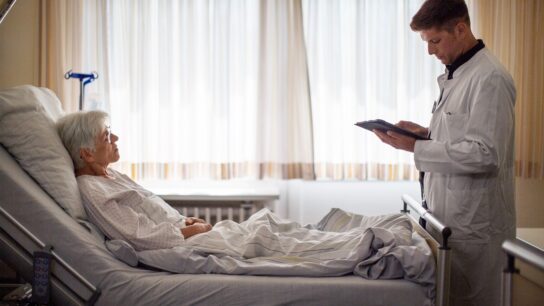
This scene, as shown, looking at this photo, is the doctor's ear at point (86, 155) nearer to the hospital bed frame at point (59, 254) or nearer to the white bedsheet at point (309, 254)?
the hospital bed frame at point (59, 254)

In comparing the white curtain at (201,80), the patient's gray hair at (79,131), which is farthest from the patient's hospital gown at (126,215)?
the white curtain at (201,80)

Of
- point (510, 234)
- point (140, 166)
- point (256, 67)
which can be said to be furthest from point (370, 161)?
point (510, 234)

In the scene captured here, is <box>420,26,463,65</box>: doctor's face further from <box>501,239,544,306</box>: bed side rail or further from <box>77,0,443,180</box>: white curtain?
<box>77,0,443,180</box>: white curtain

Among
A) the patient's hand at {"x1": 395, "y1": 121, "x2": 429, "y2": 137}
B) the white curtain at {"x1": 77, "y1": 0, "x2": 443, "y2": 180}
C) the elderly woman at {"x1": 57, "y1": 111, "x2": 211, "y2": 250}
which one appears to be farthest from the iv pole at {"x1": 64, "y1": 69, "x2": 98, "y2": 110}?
the patient's hand at {"x1": 395, "y1": 121, "x2": 429, "y2": 137}

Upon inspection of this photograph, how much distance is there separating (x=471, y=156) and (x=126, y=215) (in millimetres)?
1191

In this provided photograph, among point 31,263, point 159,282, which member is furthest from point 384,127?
point 31,263

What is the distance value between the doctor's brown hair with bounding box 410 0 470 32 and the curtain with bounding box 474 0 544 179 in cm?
192

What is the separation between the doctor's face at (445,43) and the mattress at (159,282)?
84 cm

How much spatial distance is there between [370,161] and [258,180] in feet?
2.45

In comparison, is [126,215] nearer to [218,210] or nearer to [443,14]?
[443,14]

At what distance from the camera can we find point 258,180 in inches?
153

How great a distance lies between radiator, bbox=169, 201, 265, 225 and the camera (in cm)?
371

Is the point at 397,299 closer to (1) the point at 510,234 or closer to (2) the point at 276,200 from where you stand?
(1) the point at 510,234

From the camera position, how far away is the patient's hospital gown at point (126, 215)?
2.02 m
